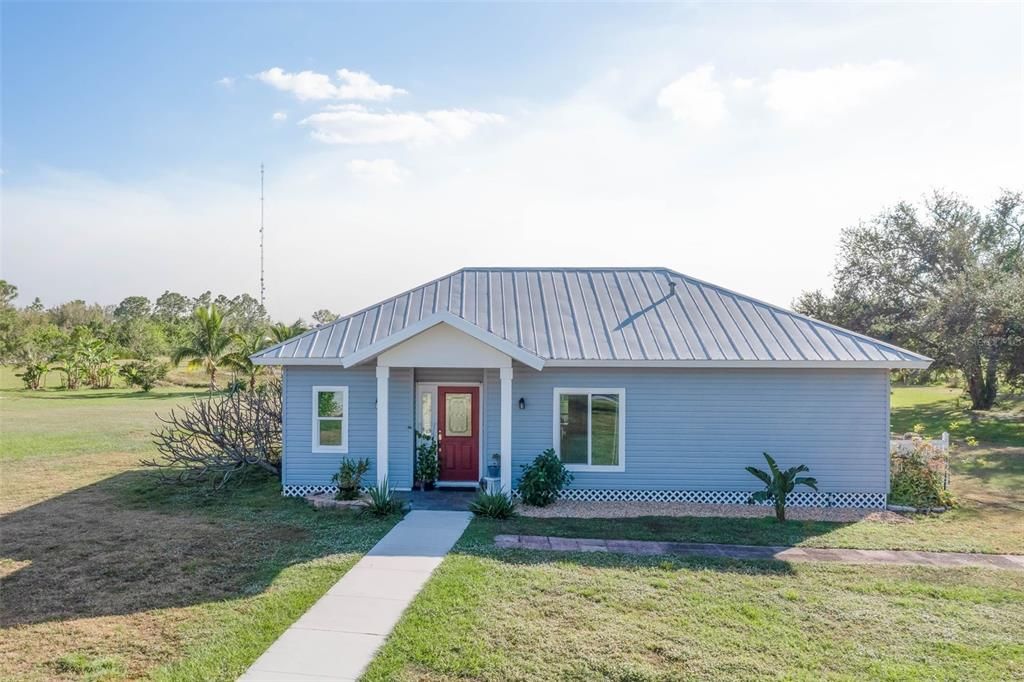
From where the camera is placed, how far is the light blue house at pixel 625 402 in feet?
38.6

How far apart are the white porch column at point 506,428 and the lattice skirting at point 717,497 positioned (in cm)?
130

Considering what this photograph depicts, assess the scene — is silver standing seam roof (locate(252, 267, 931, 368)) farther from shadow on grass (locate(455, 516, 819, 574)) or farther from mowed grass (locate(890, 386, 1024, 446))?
mowed grass (locate(890, 386, 1024, 446))

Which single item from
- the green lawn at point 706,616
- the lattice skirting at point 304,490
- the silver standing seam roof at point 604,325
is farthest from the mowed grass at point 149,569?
the silver standing seam roof at point 604,325

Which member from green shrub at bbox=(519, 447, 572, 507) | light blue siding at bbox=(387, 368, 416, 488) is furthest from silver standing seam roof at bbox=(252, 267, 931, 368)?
green shrub at bbox=(519, 447, 572, 507)

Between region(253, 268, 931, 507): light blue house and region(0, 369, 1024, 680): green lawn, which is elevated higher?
region(253, 268, 931, 507): light blue house

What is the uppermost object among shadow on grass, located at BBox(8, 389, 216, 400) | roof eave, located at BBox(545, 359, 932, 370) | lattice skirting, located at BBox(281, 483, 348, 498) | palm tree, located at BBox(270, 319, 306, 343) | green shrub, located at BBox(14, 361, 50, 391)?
palm tree, located at BBox(270, 319, 306, 343)

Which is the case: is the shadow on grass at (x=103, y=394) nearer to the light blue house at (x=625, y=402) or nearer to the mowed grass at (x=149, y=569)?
the mowed grass at (x=149, y=569)

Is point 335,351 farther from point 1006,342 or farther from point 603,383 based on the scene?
point 1006,342

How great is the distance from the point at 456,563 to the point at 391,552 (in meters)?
1.10

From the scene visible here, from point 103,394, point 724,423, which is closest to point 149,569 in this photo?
point 724,423

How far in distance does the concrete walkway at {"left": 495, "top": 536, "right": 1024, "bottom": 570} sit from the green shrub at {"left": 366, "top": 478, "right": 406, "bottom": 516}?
237 centimetres

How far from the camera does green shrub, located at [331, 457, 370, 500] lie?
11.8 m

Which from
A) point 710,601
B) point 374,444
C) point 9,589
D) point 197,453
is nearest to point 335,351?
point 374,444

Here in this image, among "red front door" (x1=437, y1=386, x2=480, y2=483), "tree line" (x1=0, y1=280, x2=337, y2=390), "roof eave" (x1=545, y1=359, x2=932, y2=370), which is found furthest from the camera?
"tree line" (x1=0, y1=280, x2=337, y2=390)
